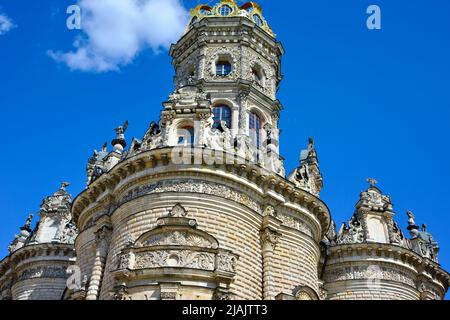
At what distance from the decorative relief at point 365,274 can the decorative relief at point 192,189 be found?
987 centimetres

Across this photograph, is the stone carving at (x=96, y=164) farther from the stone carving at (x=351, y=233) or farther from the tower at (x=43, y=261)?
the stone carving at (x=351, y=233)

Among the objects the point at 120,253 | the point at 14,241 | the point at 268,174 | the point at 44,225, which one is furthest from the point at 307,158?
the point at 14,241

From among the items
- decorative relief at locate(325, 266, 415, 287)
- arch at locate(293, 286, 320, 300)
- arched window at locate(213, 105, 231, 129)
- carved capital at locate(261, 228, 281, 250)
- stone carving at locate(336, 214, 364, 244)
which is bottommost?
arch at locate(293, 286, 320, 300)

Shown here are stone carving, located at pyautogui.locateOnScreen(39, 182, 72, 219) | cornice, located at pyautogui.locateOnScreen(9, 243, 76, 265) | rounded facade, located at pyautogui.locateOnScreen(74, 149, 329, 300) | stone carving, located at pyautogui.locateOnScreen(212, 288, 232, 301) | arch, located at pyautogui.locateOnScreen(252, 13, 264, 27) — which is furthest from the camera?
stone carving, located at pyautogui.locateOnScreen(39, 182, 72, 219)

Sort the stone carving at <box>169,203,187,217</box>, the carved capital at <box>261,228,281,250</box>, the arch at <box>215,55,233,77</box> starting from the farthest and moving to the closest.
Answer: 1. the arch at <box>215,55,233,77</box>
2. the carved capital at <box>261,228,281,250</box>
3. the stone carving at <box>169,203,187,217</box>

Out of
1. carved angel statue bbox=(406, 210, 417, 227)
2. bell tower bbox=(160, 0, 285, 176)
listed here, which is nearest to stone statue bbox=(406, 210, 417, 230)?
carved angel statue bbox=(406, 210, 417, 227)

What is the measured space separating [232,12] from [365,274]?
1837cm

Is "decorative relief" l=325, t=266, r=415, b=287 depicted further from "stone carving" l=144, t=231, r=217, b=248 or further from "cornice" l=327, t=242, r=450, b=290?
"stone carving" l=144, t=231, r=217, b=248

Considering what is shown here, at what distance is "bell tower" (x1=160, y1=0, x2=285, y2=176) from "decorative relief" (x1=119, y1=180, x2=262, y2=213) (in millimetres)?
3140

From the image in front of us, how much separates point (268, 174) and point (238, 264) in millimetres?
4753

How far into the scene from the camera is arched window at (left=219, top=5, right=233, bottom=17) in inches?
1404

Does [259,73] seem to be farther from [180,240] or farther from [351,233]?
[180,240]
